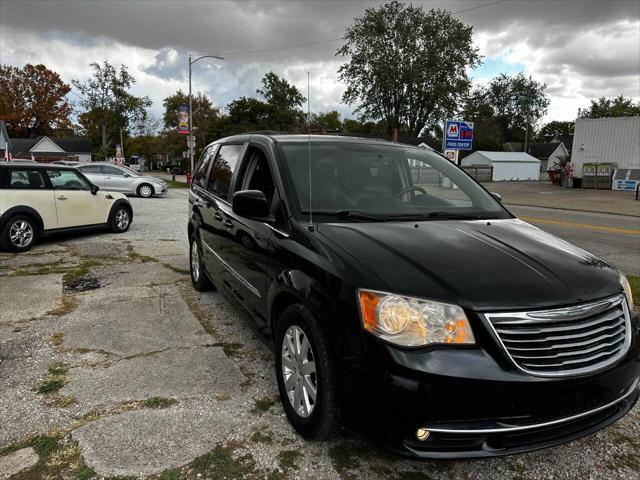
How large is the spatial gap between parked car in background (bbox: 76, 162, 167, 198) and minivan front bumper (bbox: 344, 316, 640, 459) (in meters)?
20.7

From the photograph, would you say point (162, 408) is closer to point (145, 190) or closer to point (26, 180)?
point (26, 180)

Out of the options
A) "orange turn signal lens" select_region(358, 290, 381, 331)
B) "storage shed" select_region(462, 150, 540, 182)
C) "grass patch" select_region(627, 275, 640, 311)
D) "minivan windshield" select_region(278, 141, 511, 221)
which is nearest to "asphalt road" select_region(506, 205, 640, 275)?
"grass patch" select_region(627, 275, 640, 311)

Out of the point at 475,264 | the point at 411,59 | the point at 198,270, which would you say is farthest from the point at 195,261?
the point at 411,59

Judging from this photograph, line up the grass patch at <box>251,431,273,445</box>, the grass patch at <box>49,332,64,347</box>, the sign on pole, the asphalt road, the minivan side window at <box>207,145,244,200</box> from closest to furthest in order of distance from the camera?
the grass patch at <box>251,431,273,445</box>
the grass patch at <box>49,332,64,347</box>
the minivan side window at <box>207,145,244,200</box>
the asphalt road
the sign on pole

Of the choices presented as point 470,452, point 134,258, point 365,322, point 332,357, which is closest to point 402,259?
point 365,322

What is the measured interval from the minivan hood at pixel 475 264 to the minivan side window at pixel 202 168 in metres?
2.95

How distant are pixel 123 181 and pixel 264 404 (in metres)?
20.3

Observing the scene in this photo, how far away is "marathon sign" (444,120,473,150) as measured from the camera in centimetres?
1462

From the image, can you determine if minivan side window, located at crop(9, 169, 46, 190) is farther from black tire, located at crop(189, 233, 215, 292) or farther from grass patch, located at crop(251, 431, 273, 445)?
grass patch, located at crop(251, 431, 273, 445)

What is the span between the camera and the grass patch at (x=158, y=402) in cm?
321

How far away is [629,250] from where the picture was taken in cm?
927

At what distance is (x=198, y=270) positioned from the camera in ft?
19.3

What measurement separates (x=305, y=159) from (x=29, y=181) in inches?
283

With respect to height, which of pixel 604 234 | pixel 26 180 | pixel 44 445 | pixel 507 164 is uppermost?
pixel 507 164
